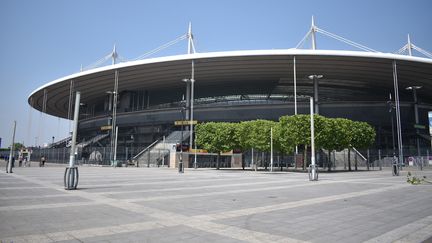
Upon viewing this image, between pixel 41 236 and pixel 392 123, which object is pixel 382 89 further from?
pixel 41 236

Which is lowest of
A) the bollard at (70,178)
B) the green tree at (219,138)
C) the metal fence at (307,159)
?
the bollard at (70,178)

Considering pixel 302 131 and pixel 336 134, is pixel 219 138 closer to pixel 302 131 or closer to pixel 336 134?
pixel 302 131

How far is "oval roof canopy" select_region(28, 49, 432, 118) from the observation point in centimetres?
5794

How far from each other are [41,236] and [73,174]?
9188mm

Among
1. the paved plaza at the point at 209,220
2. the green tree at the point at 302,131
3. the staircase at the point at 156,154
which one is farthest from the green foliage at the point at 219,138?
the paved plaza at the point at 209,220

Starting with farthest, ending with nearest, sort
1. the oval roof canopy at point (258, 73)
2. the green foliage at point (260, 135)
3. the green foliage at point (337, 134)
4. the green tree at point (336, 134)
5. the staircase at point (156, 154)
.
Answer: the oval roof canopy at point (258, 73) → the staircase at point (156, 154) → the green foliage at point (260, 135) → the green foliage at point (337, 134) → the green tree at point (336, 134)

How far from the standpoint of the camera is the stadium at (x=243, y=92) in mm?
58781

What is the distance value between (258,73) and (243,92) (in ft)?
42.0

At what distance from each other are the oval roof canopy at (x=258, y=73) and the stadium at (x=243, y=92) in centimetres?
18

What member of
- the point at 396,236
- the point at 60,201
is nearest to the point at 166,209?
the point at 60,201

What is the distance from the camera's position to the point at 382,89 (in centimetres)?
7550

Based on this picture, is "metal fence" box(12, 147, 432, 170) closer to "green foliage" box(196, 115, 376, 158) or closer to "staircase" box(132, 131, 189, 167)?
"staircase" box(132, 131, 189, 167)

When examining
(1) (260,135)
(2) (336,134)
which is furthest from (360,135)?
(1) (260,135)

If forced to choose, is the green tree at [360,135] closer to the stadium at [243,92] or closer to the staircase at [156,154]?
the stadium at [243,92]
